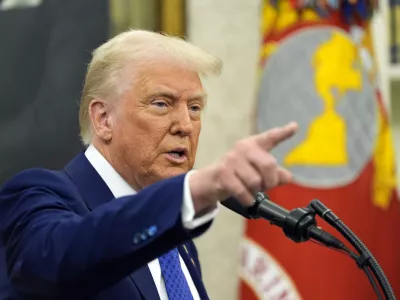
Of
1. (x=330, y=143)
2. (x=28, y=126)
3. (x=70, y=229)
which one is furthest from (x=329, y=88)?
(x=70, y=229)

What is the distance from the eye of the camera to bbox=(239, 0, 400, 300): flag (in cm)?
316

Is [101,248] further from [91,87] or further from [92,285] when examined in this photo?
[91,87]

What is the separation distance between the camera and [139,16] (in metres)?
3.65

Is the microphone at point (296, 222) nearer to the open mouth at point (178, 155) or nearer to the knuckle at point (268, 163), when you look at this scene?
the knuckle at point (268, 163)

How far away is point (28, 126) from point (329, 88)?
1.20m

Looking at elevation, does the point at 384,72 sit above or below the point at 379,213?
above

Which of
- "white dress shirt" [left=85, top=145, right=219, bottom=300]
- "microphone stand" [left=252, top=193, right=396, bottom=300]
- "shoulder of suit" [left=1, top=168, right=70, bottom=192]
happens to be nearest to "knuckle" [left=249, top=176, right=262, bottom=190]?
"microphone stand" [left=252, top=193, right=396, bottom=300]

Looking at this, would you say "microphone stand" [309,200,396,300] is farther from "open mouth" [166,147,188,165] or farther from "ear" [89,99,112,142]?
"ear" [89,99,112,142]

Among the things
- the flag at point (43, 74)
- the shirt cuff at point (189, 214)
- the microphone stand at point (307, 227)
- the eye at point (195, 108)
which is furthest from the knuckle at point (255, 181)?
the flag at point (43, 74)

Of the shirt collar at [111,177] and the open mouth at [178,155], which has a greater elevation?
the open mouth at [178,155]

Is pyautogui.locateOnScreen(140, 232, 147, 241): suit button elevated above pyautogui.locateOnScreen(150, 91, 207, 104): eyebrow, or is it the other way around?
pyautogui.locateOnScreen(150, 91, 207, 104): eyebrow

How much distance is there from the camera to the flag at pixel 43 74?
3.38 m

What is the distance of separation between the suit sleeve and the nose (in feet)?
1.62

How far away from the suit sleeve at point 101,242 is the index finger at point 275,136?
192 millimetres
